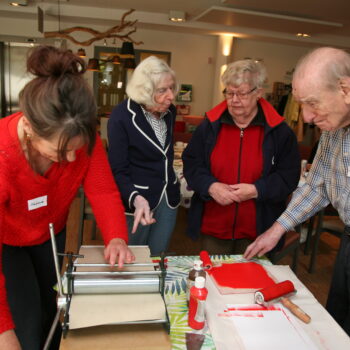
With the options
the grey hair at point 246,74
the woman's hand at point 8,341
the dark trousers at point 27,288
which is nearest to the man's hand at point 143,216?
the dark trousers at point 27,288

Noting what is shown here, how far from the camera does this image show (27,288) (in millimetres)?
1183

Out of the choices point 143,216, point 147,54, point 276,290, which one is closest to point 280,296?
point 276,290

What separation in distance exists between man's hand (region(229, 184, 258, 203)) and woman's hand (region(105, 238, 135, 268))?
27.2 inches

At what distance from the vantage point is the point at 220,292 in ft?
3.72

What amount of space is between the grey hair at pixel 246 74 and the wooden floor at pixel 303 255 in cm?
190

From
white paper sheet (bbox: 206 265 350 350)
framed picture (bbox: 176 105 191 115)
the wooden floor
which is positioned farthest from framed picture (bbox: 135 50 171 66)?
white paper sheet (bbox: 206 265 350 350)

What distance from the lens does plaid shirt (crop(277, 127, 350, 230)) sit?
1275mm

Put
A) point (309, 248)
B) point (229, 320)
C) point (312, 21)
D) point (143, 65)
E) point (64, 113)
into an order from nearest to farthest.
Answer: point (64, 113), point (229, 320), point (143, 65), point (309, 248), point (312, 21)

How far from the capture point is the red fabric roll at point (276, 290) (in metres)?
1.06

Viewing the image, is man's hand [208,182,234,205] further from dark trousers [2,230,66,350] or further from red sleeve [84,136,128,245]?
dark trousers [2,230,66,350]

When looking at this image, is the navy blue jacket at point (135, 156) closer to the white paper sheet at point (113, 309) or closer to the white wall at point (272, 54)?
the white paper sheet at point (113, 309)

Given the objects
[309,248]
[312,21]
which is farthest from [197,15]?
[309,248]

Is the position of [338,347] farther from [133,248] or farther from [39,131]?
[39,131]

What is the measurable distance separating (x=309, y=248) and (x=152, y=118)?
8.71ft
